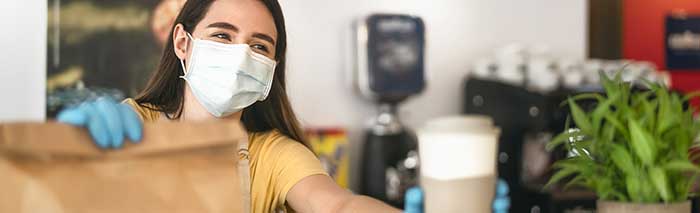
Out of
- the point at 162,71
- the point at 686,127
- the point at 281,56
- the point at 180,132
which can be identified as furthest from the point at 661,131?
the point at 180,132

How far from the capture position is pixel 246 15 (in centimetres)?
164

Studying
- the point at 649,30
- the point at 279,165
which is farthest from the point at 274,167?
the point at 649,30

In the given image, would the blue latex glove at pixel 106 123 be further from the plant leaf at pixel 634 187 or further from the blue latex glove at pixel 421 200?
the plant leaf at pixel 634 187

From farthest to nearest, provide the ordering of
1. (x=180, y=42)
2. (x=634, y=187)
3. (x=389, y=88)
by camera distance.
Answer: (x=389, y=88) → (x=634, y=187) → (x=180, y=42)

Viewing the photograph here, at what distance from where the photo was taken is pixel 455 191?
6.14 ft

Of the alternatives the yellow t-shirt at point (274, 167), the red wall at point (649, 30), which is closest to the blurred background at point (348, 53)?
the red wall at point (649, 30)

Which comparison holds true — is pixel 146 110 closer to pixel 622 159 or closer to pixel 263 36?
pixel 263 36

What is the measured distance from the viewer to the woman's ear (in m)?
1.79

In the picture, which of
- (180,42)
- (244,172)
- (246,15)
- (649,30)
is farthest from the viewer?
(649,30)

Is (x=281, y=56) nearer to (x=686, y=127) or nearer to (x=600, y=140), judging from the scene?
(x=600, y=140)

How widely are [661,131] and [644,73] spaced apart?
3360 mm

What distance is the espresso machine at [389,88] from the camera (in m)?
4.96

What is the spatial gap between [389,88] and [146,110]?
3367mm

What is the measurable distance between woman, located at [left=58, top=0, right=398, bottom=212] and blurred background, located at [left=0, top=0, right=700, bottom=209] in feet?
8.12
